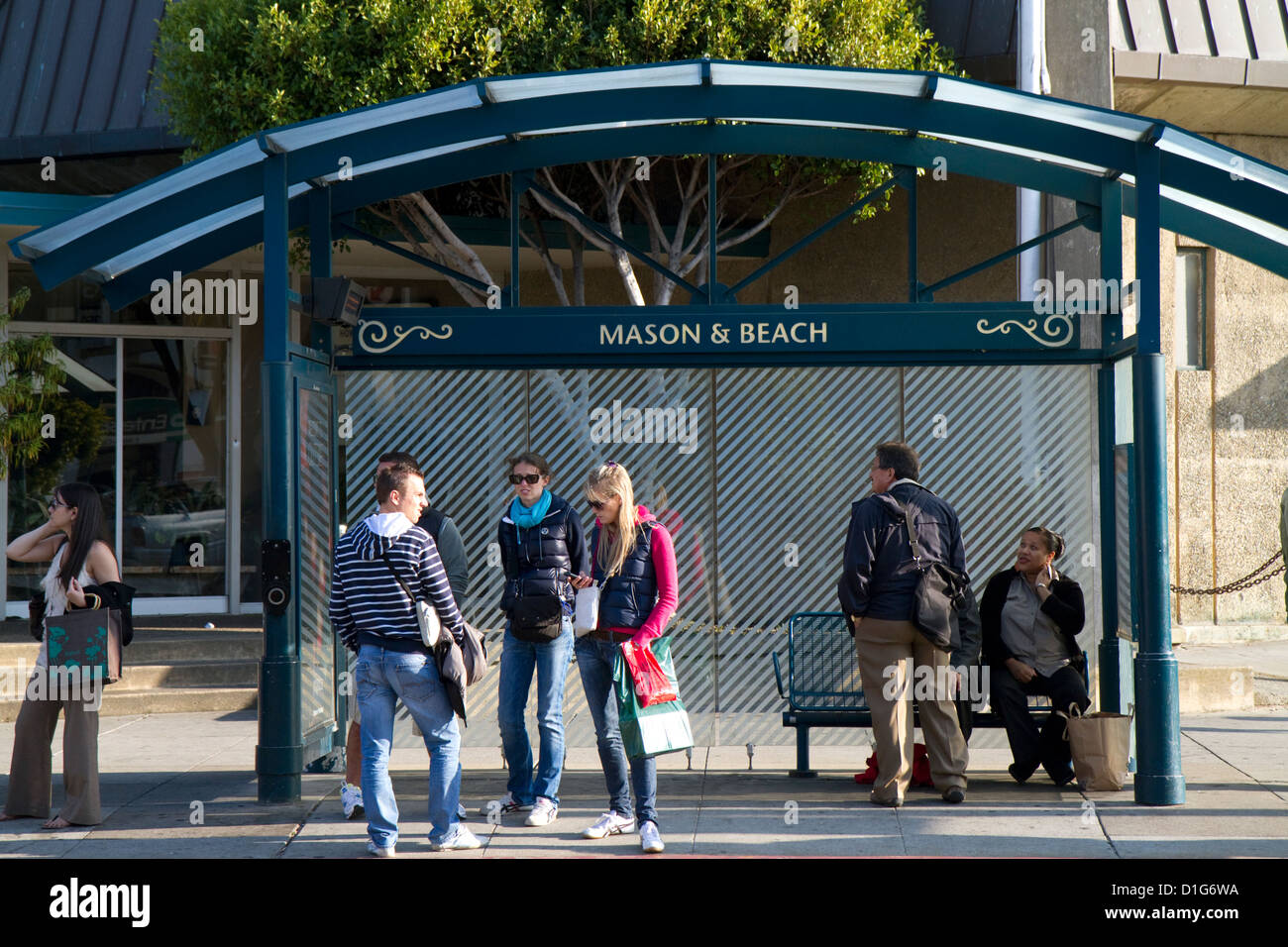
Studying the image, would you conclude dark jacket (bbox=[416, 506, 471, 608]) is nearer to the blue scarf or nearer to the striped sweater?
the blue scarf

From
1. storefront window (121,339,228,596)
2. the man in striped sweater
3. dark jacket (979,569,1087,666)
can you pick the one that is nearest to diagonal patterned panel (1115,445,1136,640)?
dark jacket (979,569,1087,666)

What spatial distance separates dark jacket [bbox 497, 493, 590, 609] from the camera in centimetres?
669

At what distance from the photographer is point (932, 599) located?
A: 7.02 meters

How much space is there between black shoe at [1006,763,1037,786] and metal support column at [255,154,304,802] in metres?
3.95

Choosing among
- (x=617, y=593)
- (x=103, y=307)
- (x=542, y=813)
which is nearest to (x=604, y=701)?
(x=617, y=593)

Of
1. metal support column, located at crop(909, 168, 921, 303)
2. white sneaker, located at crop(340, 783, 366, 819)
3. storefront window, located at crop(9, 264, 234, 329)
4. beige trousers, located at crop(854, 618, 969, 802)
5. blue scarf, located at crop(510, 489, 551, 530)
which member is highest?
storefront window, located at crop(9, 264, 234, 329)

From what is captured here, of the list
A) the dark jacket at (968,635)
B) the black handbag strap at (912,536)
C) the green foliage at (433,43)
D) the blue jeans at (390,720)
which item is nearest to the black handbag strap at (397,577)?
the blue jeans at (390,720)

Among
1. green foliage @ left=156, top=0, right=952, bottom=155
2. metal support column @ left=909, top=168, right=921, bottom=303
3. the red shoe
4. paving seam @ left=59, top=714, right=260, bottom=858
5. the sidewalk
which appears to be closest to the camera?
the sidewalk

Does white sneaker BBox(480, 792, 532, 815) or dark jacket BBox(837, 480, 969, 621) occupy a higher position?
dark jacket BBox(837, 480, 969, 621)

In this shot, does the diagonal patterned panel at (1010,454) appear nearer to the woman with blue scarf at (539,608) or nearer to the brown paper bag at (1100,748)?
the brown paper bag at (1100,748)

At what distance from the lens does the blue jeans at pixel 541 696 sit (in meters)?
6.74

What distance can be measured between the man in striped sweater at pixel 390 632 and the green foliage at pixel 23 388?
697 centimetres

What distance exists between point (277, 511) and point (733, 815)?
289 cm

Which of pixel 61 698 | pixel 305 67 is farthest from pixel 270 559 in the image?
pixel 305 67
